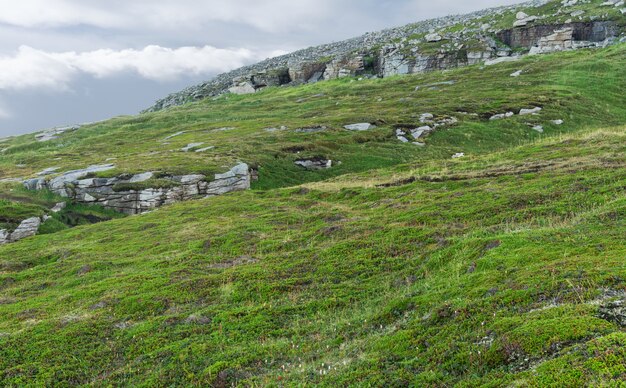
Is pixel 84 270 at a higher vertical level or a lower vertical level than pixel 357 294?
higher

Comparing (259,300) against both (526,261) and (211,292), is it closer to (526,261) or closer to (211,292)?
(211,292)

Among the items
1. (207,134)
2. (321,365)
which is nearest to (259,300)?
(321,365)

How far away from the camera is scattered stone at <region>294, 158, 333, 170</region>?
6417 cm

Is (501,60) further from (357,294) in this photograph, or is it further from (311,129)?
(357,294)

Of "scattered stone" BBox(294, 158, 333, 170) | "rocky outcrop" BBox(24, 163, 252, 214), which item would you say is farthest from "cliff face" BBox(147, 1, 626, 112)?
"rocky outcrop" BBox(24, 163, 252, 214)

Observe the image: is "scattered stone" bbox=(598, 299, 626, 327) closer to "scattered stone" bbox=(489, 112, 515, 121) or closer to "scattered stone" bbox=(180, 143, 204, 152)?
"scattered stone" bbox=(489, 112, 515, 121)

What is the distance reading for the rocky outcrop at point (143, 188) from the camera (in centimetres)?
5422

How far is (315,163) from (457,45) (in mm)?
117446

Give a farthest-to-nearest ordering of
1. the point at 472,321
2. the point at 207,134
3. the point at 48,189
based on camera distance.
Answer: the point at 207,134 < the point at 48,189 < the point at 472,321

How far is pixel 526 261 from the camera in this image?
14539 mm

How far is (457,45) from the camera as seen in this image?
515ft

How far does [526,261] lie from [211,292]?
1361 cm

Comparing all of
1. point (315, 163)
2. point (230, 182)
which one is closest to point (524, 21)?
point (315, 163)

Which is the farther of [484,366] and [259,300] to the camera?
[259,300]
